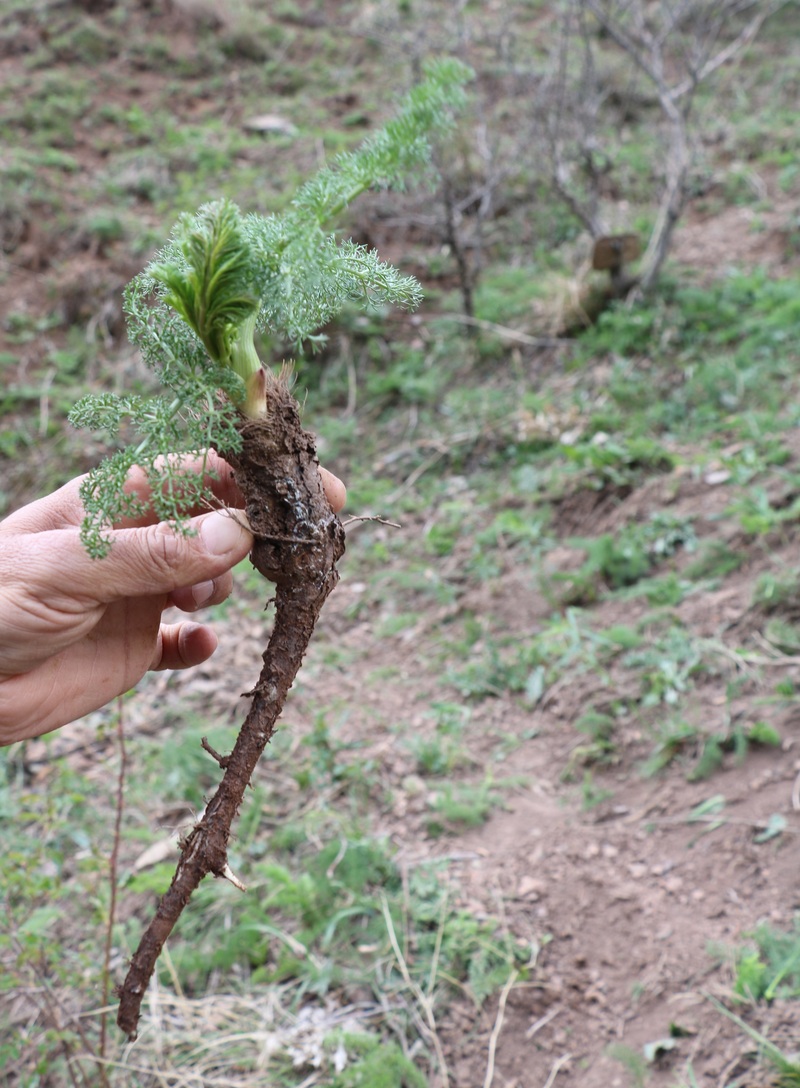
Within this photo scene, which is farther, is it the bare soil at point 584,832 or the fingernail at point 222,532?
the bare soil at point 584,832

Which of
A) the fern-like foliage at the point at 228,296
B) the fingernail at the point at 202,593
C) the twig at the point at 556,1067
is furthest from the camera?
the twig at the point at 556,1067

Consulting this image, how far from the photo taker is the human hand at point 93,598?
1.47m

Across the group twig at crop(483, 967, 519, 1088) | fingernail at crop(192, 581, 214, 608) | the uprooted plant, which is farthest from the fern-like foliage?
twig at crop(483, 967, 519, 1088)

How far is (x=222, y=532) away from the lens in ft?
4.91

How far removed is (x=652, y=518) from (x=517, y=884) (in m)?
2.20

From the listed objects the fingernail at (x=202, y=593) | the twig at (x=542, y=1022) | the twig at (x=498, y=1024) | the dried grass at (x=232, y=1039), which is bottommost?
the twig at (x=542, y=1022)

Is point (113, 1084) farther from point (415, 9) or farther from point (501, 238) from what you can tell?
point (415, 9)

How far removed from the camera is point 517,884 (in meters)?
2.82

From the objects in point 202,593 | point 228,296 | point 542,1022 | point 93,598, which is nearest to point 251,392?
point 228,296

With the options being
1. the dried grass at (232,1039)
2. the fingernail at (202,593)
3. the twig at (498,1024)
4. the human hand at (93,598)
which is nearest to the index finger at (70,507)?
the human hand at (93,598)

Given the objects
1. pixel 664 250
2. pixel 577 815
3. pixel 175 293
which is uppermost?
pixel 175 293

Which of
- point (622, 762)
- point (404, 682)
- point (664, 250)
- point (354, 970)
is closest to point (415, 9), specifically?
point (664, 250)

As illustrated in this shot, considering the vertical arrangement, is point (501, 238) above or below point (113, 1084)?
above

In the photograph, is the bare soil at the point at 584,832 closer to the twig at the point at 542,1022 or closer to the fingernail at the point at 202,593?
the twig at the point at 542,1022
